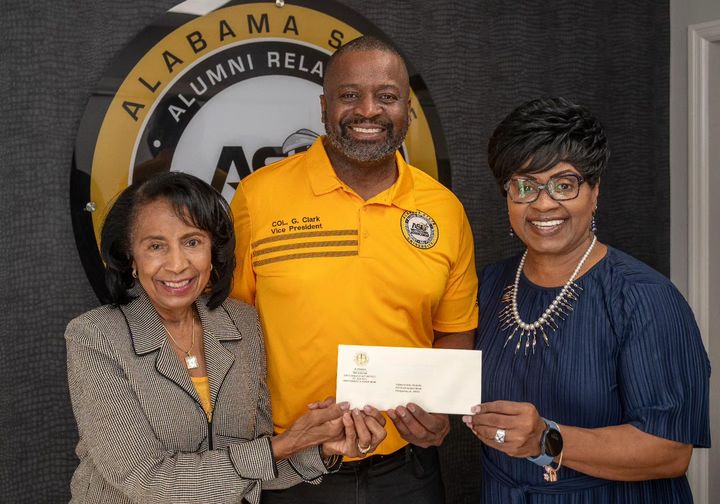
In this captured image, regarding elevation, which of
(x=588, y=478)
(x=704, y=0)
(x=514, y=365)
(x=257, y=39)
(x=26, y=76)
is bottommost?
(x=588, y=478)

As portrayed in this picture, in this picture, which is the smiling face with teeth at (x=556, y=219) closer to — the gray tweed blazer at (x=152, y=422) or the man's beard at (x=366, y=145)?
the man's beard at (x=366, y=145)

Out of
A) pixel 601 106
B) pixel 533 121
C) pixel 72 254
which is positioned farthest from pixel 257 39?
pixel 601 106

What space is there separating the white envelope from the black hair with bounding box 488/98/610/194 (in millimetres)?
536

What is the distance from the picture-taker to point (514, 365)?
6.75ft

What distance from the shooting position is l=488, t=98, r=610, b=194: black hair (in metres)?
1.99

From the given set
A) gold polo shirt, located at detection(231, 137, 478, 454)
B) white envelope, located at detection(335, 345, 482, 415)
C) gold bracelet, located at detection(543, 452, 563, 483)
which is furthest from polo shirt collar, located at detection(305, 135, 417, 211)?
gold bracelet, located at detection(543, 452, 563, 483)

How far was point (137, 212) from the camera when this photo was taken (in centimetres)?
194

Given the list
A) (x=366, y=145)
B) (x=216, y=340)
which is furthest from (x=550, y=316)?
(x=216, y=340)

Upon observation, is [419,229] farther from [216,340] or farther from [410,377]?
[216,340]

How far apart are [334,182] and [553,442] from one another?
3.11 feet

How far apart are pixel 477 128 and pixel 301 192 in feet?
4.01

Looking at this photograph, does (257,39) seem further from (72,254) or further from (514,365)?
(514,365)

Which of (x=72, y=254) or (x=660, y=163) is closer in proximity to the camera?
(x=72, y=254)

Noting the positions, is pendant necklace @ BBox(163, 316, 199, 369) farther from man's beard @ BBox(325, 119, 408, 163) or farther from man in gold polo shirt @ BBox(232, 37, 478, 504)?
man's beard @ BBox(325, 119, 408, 163)
